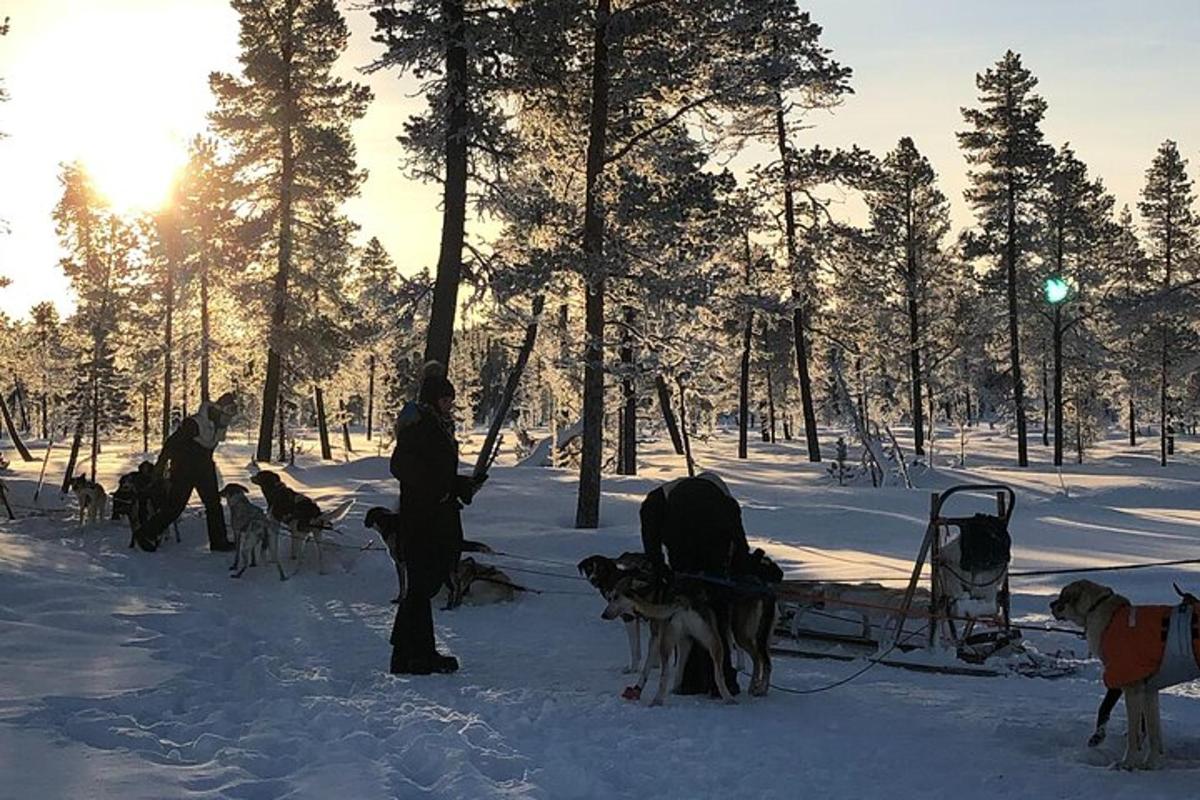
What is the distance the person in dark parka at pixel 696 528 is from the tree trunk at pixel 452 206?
7.54 meters

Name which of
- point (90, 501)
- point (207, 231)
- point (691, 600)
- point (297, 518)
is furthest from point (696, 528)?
point (207, 231)

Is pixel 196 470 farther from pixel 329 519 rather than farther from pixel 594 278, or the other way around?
pixel 594 278

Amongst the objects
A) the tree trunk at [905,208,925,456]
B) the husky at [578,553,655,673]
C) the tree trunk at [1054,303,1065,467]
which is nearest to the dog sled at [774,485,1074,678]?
the husky at [578,553,655,673]

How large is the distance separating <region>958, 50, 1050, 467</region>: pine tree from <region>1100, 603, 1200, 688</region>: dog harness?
33096mm

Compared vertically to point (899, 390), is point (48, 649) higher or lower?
lower

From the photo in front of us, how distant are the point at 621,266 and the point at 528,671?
30.4 ft

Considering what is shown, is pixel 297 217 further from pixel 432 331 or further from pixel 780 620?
pixel 780 620

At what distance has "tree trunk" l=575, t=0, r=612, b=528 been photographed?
1553cm

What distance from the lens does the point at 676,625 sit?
6.68 meters

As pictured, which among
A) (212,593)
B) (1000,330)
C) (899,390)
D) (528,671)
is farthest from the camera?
(899,390)

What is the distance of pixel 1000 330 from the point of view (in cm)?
4119

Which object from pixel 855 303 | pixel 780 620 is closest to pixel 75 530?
pixel 780 620

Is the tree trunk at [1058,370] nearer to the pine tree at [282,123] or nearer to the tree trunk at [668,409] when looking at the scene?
the tree trunk at [668,409]

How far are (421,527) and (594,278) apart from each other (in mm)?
8636
